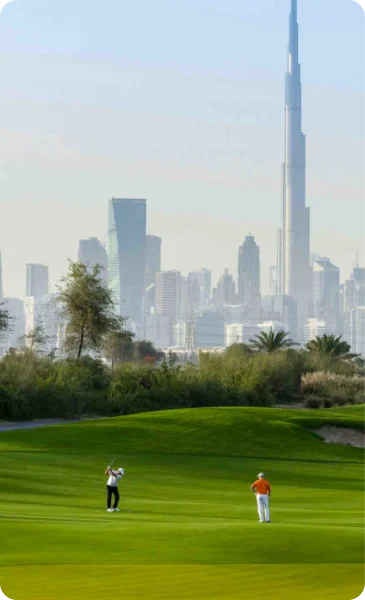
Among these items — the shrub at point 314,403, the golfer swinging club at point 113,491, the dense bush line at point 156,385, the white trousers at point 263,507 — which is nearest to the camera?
the white trousers at point 263,507

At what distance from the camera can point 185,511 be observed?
922 inches

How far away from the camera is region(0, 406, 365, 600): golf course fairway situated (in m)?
15.3

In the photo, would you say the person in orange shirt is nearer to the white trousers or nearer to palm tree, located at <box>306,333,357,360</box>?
the white trousers

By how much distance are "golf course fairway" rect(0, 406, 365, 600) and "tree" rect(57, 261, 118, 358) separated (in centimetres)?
2008

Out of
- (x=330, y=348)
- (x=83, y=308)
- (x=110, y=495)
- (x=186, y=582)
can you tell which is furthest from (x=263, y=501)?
(x=330, y=348)

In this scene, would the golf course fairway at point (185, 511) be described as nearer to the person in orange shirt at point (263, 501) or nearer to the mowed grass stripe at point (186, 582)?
the mowed grass stripe at point (186, 582)

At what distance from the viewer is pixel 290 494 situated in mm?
28594

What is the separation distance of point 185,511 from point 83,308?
132 ft

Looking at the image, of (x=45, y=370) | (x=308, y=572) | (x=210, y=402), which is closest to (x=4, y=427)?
(x=45, y=370)

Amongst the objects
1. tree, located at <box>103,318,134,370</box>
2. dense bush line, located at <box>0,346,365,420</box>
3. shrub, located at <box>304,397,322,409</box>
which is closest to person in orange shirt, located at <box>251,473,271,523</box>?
dense bush line, located at <box>0,346,365,420</box>

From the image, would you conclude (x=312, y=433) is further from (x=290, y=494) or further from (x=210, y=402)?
(x=210, y=402)

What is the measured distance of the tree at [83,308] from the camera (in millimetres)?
62781

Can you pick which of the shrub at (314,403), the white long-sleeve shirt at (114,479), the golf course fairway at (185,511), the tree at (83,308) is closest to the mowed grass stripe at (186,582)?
the golf course fairway at (185,511)

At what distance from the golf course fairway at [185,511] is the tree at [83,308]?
20.1 meters
